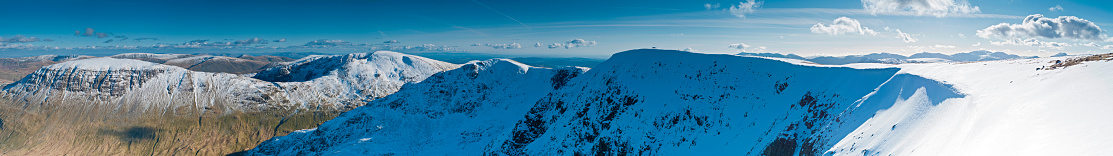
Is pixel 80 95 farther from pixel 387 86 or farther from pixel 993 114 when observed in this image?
pixel 993 114

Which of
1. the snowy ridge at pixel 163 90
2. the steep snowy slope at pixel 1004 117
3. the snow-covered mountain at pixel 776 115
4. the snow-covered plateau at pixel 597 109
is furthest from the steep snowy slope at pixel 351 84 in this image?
the steep snowy slope at pixel 1004 117

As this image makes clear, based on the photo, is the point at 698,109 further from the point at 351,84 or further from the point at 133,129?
the point at 133,129

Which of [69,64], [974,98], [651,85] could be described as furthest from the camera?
[69,64]

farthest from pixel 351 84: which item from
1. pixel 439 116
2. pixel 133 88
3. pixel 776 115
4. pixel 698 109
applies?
pixel 776 115

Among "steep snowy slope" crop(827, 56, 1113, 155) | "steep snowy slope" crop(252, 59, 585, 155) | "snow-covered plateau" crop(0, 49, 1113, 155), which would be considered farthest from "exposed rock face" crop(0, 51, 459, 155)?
"steep snowy slope" crop(827, 56, 1113, 155)

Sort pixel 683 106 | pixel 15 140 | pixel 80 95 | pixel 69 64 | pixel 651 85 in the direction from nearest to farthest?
1. pixel 683 106
2. pixel 651 85
3. pixel 15 140
4. pixel 80 95
5. pixel 69 64

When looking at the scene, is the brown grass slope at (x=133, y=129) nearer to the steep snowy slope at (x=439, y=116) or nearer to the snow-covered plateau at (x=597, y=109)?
the snow-covered plateau at (x=597, y=109)

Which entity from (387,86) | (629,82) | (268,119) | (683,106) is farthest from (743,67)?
(268,119)
